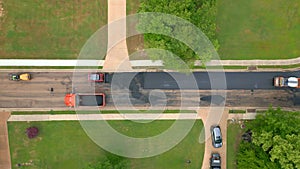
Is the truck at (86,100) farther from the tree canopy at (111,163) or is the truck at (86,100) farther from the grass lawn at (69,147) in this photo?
the tree canopy at (111,163)

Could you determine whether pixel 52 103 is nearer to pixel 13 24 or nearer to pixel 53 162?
pixel 53 162

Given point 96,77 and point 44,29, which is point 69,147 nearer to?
point 96,77

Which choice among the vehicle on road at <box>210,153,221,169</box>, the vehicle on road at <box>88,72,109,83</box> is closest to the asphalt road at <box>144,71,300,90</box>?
the vehicle on road at <box>88,72,109,83</box>

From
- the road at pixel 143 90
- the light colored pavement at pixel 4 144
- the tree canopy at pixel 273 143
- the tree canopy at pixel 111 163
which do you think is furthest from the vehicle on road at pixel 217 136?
the light colored pavement at pixel 4 144

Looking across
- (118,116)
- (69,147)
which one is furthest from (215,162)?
(69,147)

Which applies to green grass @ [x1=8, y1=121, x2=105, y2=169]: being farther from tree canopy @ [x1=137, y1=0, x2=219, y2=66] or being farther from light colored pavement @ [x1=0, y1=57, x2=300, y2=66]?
tree canopy @ [x1=137, y1=0, x2=219, y2=66]

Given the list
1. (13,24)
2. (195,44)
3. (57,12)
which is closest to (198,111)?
(195,44)
